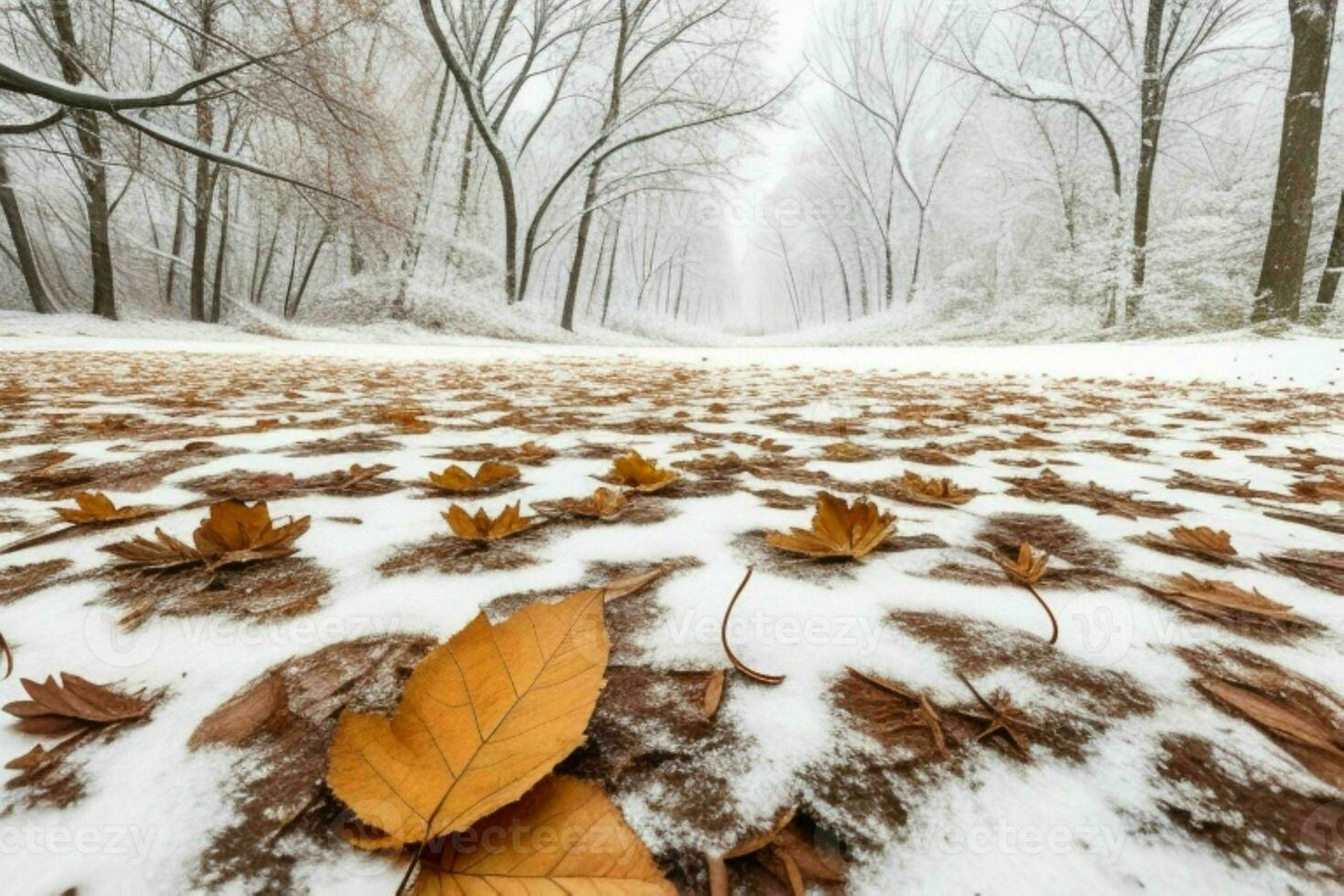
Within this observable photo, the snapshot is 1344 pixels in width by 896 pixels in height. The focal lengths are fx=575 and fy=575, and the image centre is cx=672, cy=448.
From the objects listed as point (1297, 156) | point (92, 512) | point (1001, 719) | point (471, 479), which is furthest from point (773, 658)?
point (1297, 156)

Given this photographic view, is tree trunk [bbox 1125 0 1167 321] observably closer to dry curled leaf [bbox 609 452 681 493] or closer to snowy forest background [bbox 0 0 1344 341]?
snowy forest background [bbox 0 0 1344 341]

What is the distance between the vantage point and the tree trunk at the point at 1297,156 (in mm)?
7750

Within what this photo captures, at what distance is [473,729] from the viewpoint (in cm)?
48

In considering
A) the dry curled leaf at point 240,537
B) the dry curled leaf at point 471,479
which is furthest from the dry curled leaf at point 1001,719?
the dry curled leaf at point 471,479

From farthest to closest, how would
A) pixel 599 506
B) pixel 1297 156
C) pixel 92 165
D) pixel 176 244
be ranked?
pixel 176 244 < pixel 92 165 < pixel 1297 156 < pixel 599 506

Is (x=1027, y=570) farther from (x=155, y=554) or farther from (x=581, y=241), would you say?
(x=581, y=241)

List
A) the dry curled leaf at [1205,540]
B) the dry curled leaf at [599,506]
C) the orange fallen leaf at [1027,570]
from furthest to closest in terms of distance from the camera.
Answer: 1. the dry curled leaf at [599,506]
2. the dry curled leaf at [1205,540]
3. the orange fallen leaf at [1027,570]

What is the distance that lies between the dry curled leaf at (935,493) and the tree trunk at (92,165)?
33.1 feet

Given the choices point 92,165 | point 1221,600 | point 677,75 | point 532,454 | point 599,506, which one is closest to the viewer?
point 1221,600

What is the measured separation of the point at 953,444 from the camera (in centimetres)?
A: 228

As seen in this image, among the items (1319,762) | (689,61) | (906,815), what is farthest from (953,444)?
(689,61)

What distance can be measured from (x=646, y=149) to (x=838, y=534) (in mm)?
24348

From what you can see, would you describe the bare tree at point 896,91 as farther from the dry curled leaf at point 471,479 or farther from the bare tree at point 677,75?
the dry curled leaf at point 471,479

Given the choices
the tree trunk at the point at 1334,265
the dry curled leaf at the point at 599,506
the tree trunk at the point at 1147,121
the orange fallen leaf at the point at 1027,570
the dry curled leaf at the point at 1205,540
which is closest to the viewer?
the orange fallen leaf at the point at 1027,570
